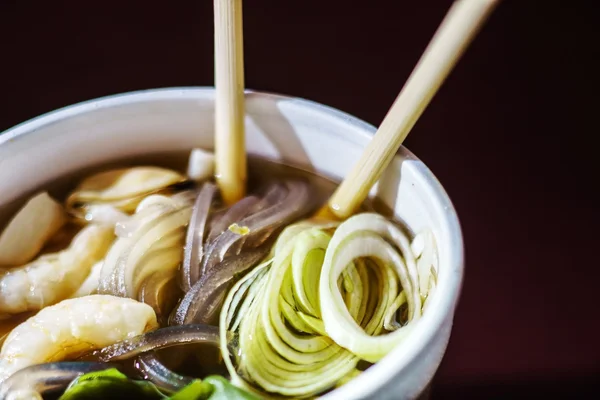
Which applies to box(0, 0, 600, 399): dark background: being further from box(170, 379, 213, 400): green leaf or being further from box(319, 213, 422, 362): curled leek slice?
box(170, 379, 213, 400): green leaf

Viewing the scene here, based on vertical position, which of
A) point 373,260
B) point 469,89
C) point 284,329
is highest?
point 469,89

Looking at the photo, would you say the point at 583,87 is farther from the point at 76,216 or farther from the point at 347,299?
the point at 76,216

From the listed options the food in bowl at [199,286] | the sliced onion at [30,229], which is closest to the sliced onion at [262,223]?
the food in bowl at [199,286]

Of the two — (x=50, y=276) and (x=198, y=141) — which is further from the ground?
(x=198, y=141)

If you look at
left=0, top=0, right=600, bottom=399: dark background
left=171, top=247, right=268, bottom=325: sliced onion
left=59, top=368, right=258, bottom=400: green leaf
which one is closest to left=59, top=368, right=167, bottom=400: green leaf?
left=59, top=368, right=258, bottom=400: green leaf

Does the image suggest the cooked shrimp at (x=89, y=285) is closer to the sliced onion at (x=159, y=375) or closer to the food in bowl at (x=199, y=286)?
the food in bowl at (x=199, y=286)

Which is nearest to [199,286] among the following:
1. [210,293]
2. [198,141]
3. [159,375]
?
[210,293]

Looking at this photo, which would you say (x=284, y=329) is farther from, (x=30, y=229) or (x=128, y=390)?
(x=30, y=229)

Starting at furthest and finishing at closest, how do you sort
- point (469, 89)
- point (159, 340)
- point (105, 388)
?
point (469, 89) → point (159, 340) → point (105, 388)
